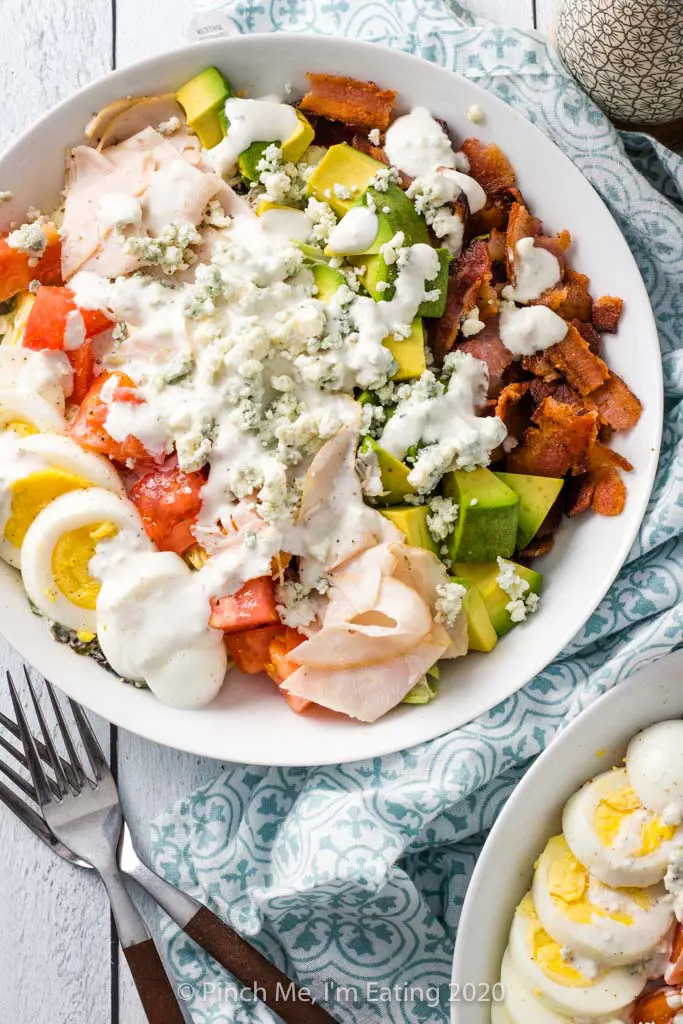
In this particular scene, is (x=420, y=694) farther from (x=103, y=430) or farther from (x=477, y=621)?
(x=103, y=430)

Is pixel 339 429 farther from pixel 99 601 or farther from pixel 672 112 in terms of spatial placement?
pixel 672 112

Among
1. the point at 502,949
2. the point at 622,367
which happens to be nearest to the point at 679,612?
the point at 622,367

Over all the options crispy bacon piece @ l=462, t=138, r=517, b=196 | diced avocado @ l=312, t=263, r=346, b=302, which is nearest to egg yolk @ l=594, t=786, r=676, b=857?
diced avocado @ l=312, t=263, r=346, b=302

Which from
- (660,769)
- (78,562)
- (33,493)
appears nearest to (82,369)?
(33,493)

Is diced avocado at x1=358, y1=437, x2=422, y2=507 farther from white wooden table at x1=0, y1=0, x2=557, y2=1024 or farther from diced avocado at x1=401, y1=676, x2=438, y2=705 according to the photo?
white wooden table at x1=0, y1=0, x2=557, y2=1024

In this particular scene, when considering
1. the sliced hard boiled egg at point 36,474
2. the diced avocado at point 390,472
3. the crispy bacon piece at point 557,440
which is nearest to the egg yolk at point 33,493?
the sliced hard boiled egg at point 36,474

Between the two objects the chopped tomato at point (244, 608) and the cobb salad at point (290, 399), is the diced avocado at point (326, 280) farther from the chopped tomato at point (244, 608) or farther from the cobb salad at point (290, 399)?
the chopped tomato at point (244, 608)
